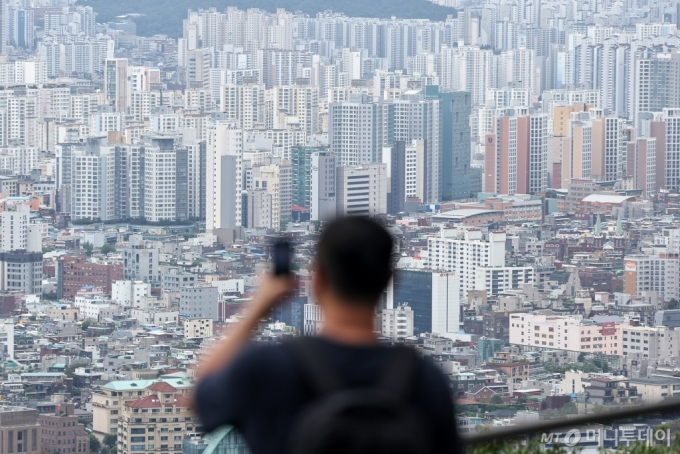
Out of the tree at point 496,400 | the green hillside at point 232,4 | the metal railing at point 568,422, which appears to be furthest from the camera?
the green hillside at point 232,4

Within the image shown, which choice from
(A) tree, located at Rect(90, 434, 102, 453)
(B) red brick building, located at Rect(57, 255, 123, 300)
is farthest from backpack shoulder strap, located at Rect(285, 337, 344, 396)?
(B) red brick building, located at Rect(57, 255, 123, 300)

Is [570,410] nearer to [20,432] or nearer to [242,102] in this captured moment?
[20,432]

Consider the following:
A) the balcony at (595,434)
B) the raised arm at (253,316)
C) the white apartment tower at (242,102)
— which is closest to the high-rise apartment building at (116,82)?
the white apartment tower at (242,102)

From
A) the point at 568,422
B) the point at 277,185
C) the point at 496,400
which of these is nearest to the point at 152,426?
the point at 496,400

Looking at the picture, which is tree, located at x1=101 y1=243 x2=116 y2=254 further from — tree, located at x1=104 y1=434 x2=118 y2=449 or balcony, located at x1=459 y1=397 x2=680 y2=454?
balcony, located at x1=459 y1=397 x2=680 y2=454

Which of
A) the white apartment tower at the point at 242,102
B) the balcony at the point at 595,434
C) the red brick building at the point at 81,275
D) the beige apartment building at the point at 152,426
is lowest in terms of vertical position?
the red brick building at the point at 81,275

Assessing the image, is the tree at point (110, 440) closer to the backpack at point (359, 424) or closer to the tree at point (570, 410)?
the tree at point (570, 410)

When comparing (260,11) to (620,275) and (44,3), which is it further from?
(620,275)

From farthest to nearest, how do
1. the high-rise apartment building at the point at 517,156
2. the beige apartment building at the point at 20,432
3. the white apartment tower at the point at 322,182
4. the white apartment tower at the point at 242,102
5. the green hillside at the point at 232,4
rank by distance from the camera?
the green hillside at the point at 232,4, the white apartment tower at the point at 242,102, the high-rise apartment building at the point at 517,156, the white apartment tower at the point at 322,182, the beige apartment building at the point at 20,432
